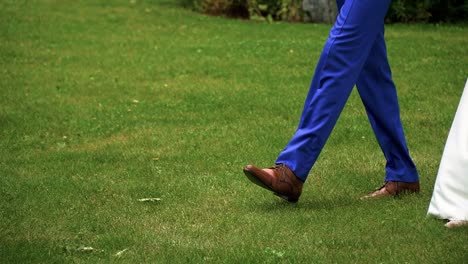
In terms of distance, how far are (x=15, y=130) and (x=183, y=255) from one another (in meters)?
4.36

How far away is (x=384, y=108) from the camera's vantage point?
546 centimetres

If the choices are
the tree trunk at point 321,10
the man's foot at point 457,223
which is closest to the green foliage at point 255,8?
the tree trunk at point 321,10

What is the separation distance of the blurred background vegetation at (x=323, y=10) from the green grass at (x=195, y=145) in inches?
23.2

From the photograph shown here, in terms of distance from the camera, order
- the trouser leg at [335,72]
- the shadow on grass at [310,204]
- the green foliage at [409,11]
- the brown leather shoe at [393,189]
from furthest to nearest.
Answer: the green foliage at [409,11] → the brown leather shoe at [393,189] → the shadow on grass at [310,204] → the trouser leg at [335,72]

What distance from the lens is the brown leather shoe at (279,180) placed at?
16.8 feet

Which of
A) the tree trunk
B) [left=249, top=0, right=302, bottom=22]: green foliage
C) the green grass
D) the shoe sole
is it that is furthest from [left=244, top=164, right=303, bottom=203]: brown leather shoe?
[left=249, top=0, right=302, bottom=22]: green foliage

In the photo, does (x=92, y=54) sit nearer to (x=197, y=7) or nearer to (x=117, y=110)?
(x=117, y=110)

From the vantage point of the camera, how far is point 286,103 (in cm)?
939

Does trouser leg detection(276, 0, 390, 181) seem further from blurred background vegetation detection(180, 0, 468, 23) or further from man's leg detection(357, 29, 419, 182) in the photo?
blurred background vegetation detection(180, 0, 468, 23)

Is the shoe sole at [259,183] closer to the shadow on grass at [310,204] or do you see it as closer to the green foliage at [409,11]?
the shadow on grass at [310,204]

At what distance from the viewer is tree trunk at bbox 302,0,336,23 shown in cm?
1557

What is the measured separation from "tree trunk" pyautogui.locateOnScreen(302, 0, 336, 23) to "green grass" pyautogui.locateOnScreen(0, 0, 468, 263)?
71cm

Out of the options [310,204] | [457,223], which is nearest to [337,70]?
[310,204]

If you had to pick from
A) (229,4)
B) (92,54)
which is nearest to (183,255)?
(92,54)
